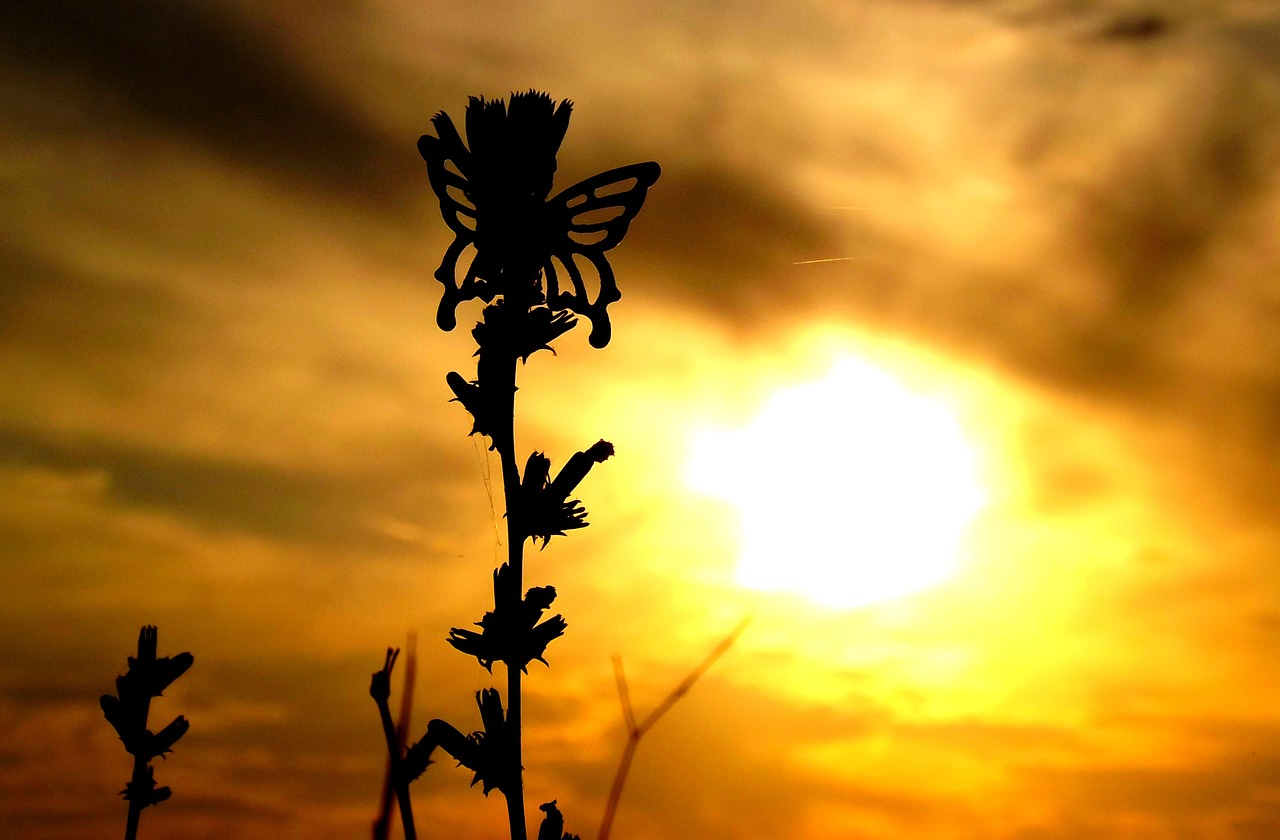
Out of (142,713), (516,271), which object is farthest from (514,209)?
(142,713)

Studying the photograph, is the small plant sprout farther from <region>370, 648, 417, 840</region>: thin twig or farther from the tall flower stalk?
<region>370, 648, 417, 840</region>: thin twig

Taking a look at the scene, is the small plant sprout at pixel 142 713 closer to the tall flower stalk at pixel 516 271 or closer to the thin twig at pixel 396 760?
the tall flower stalk at pixel 516 271

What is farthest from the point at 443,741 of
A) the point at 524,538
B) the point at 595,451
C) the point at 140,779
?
the point at 140,779

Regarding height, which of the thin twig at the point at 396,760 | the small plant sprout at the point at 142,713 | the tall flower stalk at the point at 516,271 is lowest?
the thin twig at the point at 396,760

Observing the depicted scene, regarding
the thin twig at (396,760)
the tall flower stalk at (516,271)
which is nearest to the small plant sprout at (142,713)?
the tall flower stalk at (516,271)

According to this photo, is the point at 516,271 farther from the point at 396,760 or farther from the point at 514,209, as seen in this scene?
the point at 396,760

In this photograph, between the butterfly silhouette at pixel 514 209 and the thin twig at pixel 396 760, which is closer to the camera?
the thin twig at pixel 396 760

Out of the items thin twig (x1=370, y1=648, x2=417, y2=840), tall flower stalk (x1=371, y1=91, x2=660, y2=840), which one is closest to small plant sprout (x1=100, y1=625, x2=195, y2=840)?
tall flower stalk (x1=371, y1=91, x2=660, y2=840)

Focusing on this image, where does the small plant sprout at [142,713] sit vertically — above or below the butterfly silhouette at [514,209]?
below
